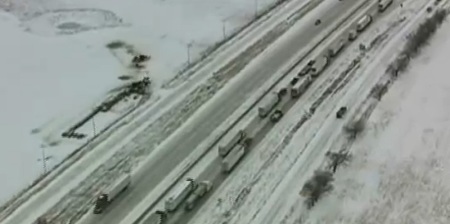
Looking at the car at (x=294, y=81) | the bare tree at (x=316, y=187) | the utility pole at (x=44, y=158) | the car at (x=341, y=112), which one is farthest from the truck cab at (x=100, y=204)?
the car at (x=294, y=81)

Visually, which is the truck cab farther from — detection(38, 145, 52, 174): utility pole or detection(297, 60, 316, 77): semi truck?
detection(297, 60, 316, 77): semi truck

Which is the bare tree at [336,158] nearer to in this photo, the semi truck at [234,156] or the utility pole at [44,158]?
the semi truck at [234,156]

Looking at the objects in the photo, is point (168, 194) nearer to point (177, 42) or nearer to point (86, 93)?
point (86, 93)

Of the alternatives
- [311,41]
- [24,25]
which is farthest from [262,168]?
[24,25]

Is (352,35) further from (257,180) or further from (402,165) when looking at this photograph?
(257,180)

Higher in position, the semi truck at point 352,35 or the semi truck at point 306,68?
the semi truck at point 352,35

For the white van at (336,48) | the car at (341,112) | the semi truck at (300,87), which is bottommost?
the car at (341,112)
